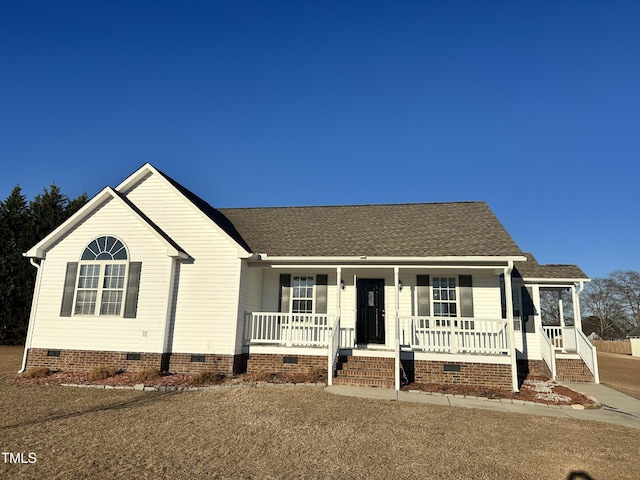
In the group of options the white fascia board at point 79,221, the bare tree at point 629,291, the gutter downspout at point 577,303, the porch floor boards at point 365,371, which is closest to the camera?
the porch floor boards at point 365,371

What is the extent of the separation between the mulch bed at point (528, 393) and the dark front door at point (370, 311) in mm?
2717

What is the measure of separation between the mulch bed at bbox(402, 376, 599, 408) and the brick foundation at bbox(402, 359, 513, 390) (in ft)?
0.69

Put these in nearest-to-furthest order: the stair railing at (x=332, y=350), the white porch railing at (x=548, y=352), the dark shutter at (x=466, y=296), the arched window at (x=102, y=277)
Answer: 1. the stair railing at (x=332, y=350)
2. the arched window at (x=102, y=277)
3. the dark shutter at (x=466, y=296)
4. the white porch railing at (x=548, y=352)

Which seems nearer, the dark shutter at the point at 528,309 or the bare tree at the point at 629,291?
the dark shutter at the point at 528,309

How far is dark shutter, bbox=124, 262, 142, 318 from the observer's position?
478 inches

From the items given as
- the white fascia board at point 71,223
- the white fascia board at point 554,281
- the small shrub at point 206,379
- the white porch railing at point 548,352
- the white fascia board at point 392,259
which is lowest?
the small shrub at point 206,379

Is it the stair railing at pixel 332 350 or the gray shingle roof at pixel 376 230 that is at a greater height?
the gray shingle roof at pixel 376 230

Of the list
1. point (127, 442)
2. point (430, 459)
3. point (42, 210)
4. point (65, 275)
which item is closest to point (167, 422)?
point (127, 442)

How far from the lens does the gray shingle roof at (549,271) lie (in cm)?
1462

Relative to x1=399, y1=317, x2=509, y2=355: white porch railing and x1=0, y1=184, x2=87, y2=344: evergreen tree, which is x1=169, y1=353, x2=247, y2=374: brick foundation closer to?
x1=399, y1=317, x2=509, y2=355: white porch railing

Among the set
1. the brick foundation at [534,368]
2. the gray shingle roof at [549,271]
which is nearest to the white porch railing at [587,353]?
the brick foundation at [534,368]

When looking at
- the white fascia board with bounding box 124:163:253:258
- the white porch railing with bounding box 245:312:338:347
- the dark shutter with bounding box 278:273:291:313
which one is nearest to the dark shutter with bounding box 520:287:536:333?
the white porch railing with bounding box 245:312:338:347

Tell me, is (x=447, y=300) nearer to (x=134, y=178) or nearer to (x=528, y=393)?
(x=528, y=393)

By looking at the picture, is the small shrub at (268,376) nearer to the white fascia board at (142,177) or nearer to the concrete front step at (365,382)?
the concrete front step at (365,382)
